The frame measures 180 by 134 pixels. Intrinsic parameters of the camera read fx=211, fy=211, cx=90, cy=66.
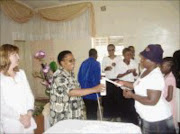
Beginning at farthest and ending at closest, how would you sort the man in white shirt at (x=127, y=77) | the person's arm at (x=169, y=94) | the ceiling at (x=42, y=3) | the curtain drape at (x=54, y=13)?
the ceiling at (x=42, y=3), the curtain drape at (x=54, y=13), the man in white shirt at (x=127, y=77), the person's arm at (x=169, y=94)

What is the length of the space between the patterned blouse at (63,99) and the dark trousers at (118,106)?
207cm

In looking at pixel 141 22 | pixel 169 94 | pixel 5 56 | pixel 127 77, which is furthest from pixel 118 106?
pixel 5 56

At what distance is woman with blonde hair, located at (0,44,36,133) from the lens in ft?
5.71

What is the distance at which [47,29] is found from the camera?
604 centimetres

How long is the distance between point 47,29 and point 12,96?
4514 millimetres

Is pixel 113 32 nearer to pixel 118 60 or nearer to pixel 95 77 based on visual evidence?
pixel 118 60

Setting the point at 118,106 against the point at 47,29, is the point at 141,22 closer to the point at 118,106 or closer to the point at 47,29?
the point at 118,106

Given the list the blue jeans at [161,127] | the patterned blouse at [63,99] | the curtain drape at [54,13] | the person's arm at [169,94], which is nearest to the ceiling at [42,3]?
the curtain drape at [54,13]

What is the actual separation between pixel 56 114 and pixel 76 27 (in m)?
4.03

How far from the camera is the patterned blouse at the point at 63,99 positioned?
1.90 m

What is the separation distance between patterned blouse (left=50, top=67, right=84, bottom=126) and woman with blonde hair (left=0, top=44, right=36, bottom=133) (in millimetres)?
247

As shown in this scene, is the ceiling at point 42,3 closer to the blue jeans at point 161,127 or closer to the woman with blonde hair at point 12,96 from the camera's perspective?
the woman with blonde hair at point 12,96

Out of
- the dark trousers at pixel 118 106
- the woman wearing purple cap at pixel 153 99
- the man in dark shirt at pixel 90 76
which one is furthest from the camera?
the dark trousers at pixel 118 106

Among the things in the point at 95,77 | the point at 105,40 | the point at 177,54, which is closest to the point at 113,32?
the point at 105,40
